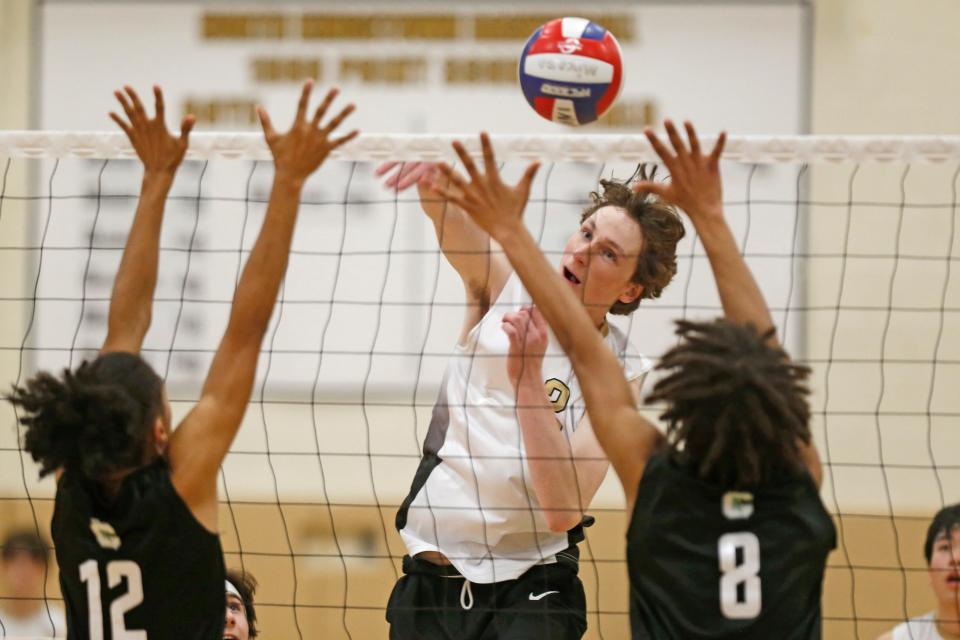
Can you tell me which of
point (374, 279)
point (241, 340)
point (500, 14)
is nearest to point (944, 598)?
point (241, 340)

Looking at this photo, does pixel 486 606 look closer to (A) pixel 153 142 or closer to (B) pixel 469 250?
(B) pixel 469 250

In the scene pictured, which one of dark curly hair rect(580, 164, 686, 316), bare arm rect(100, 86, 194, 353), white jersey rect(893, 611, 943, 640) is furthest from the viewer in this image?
white jersey rect(893, 611, 943, 640)

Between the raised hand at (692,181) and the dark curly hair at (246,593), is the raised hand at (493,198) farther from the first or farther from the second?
the dark curly hair at (246,593)

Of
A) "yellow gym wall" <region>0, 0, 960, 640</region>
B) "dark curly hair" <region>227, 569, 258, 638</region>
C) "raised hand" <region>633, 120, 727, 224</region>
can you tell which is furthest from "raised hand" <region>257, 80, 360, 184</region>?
"yellow gym wall" <region>0, 0, 960, 640</region>

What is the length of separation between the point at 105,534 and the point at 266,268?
26.9 inches

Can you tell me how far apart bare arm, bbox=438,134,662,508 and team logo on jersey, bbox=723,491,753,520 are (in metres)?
0.19

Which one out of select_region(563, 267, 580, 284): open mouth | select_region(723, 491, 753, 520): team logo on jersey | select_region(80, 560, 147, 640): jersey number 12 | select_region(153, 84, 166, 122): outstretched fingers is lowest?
select_region(80, 560, 147, 640): jersey number 12

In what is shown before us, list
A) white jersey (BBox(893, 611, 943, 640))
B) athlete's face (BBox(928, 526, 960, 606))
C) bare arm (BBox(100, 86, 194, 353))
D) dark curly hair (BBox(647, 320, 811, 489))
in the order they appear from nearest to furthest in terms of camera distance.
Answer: dark curly hair (BBox(647, 320, 811, 489)) < bare arm (BBox(100, 86, 194, 353)) < athlete's face (BBox(928, 526, 960, 606)) < white jersey (BBox(893, 611, 943, 640))

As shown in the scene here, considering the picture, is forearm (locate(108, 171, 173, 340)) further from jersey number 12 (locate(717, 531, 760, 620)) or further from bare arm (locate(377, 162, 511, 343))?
jersey number 12 (locate(717, 531, 760, 620))

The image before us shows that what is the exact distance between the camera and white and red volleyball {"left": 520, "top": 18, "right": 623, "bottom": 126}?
379 cm

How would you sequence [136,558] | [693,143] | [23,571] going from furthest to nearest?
[23,571]
[693,143]
[136,558]

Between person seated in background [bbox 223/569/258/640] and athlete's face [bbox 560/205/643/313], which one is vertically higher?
athlete's face [bbox 560/205/643/313]

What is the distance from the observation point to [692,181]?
10.1ft

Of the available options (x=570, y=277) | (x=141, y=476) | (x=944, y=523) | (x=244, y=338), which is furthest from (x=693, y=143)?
(x=944, y=523)
